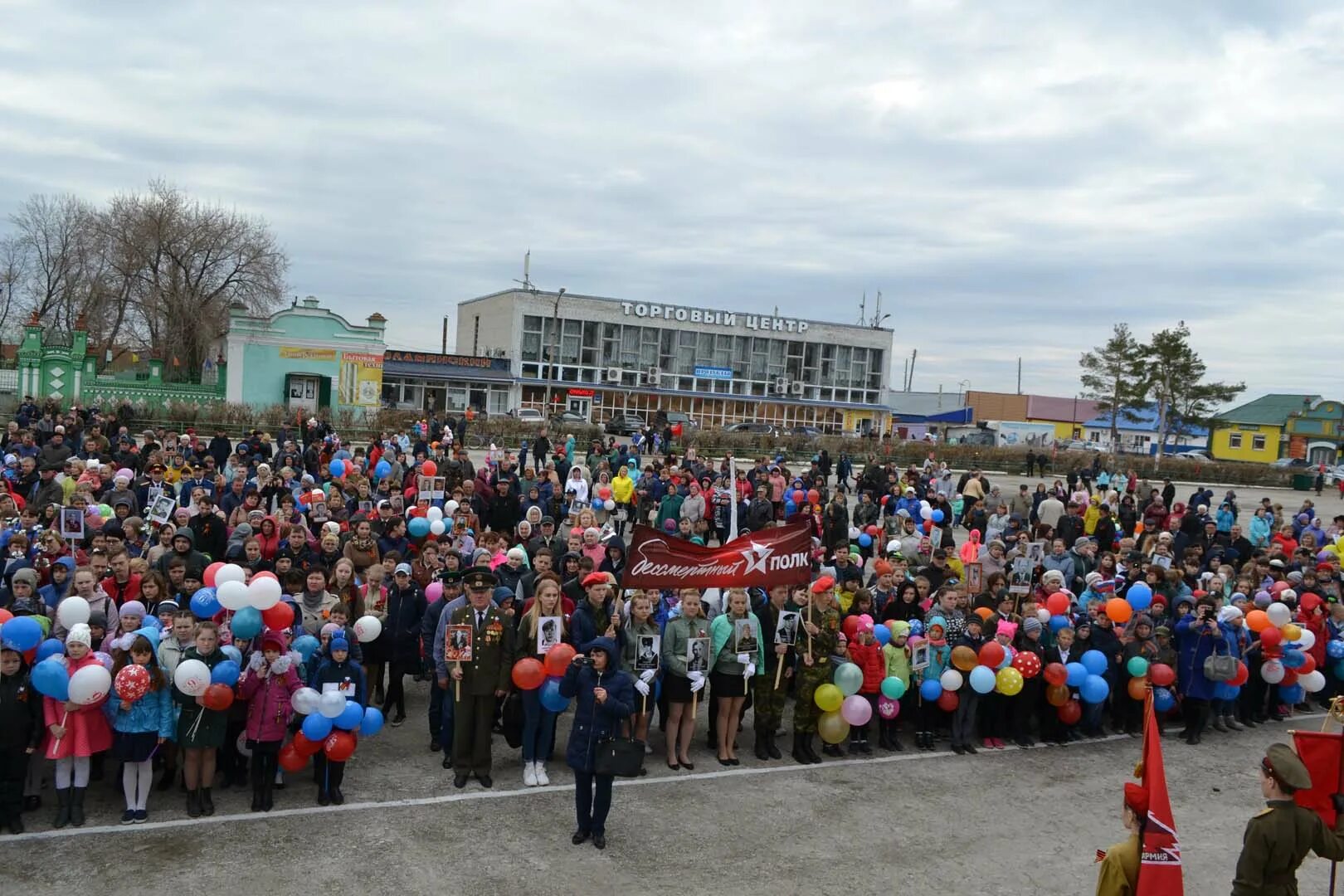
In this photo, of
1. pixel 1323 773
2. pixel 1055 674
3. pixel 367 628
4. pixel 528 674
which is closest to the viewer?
pixel 1323 773

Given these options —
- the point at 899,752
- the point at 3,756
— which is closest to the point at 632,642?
the point at 899,752

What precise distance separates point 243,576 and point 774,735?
4848 millimetres

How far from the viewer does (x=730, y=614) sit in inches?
332

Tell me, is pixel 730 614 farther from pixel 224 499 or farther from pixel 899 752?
pixel 224 499

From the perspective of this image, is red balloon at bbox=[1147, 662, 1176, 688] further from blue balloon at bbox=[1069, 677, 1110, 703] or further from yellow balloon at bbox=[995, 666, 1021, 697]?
yellow balloon at bbox=[995, 666, 1021, 697]

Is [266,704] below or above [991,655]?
below

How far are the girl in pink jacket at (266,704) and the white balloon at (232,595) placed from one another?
0.99 feet

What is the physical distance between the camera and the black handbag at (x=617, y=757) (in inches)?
255

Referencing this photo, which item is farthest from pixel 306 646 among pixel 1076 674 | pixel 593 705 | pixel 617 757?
pixel 1076 674

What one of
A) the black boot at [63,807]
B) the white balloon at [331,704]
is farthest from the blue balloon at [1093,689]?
the black boot at [63,807]

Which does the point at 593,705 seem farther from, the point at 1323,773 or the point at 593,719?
the point at 1323,773

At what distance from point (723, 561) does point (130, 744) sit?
455 cm

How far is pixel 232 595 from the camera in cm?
709

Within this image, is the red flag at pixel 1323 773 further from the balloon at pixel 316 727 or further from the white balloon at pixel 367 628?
the white balloon at pixel 367 628
